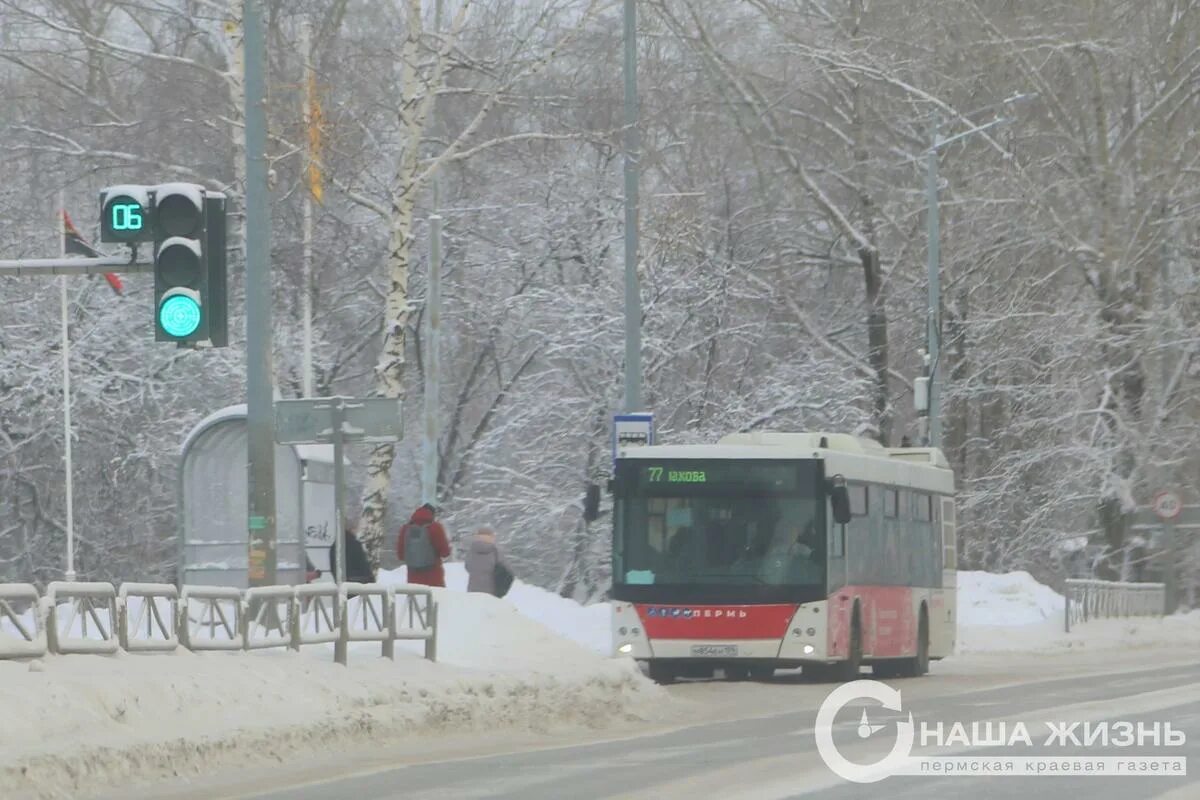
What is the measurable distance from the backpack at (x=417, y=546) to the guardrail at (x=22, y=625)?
10.7 metres

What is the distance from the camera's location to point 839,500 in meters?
25.0

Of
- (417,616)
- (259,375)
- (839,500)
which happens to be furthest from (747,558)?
(259,375)

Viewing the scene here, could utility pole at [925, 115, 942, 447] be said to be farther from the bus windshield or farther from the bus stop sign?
the bus windshield

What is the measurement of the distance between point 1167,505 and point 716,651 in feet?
60.6

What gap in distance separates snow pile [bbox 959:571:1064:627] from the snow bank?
1859 centimetres

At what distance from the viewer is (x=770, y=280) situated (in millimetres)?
45438

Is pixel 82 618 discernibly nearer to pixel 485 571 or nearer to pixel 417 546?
pixel 417 546

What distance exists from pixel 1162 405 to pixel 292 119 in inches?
689

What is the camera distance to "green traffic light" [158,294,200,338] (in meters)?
15.4

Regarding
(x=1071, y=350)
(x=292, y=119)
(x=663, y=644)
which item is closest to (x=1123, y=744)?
(x=663, y=644)

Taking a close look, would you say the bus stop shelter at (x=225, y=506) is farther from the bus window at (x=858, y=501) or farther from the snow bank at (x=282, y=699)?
the bus window at (x=858, y=501)

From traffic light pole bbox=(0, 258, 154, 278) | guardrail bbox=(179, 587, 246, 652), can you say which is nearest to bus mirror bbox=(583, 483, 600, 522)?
guardrail bbox=(179, 587, 246, 652)

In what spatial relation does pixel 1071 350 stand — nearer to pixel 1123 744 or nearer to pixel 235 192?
pixel 235 192

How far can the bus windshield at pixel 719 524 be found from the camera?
2456 centimetres
